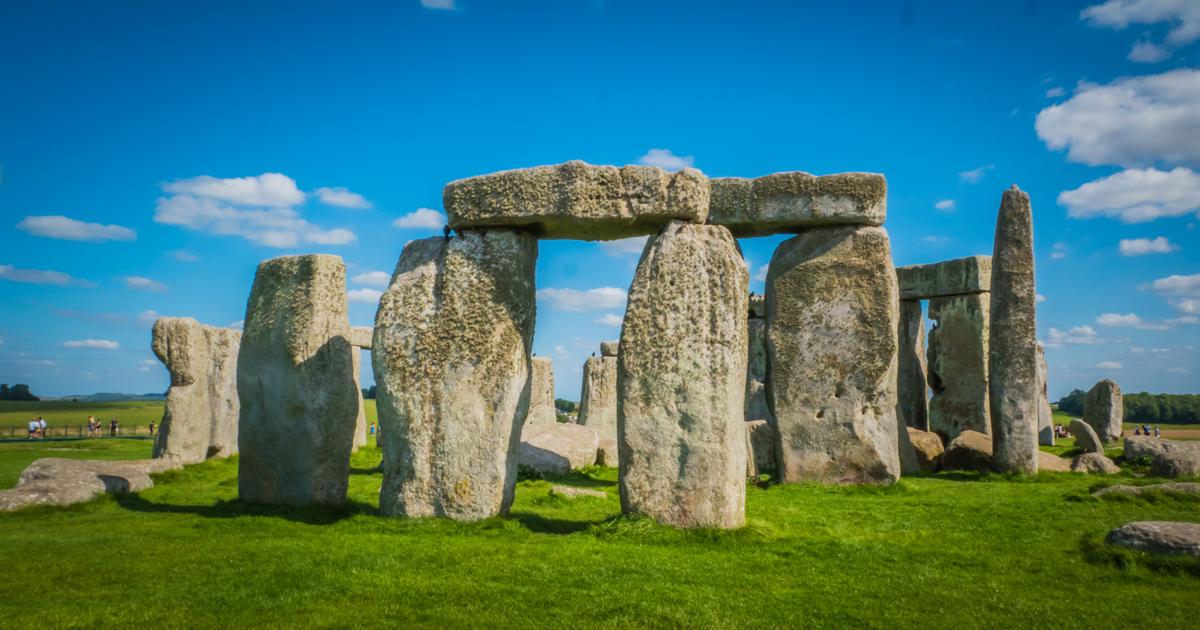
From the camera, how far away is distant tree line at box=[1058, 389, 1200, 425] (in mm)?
43031

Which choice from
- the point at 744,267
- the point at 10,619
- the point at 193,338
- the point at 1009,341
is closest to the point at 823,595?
the point at 744,267

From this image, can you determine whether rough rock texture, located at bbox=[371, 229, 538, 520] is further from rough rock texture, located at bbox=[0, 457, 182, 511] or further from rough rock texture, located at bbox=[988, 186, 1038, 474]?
rough rock texture, located at bbox=[988, 186, 1038, 474]

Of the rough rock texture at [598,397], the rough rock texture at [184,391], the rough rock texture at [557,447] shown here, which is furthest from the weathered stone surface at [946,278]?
the rough rock texture at [184,391]

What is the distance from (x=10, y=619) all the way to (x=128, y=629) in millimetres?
812

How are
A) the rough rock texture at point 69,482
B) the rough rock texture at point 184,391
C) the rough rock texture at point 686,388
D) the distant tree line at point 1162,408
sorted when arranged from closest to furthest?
the rough rock texture at point 686,388 → the rough rock texture at point 69,482 → the rough rock texture at point 184,391 → the distant tree line at point 1162,408

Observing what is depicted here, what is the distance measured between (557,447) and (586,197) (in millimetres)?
7064

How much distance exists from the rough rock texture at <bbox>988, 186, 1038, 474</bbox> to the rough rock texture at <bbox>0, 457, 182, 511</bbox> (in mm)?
12503

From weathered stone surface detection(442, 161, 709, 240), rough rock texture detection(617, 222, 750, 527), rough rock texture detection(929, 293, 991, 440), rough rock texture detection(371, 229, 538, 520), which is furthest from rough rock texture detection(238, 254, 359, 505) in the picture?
rough rock texture detection(929, 293, 991, 440)

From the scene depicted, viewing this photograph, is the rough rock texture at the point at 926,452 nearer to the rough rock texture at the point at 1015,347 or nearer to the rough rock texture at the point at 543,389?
the rough rock texture at the point at 1015,347

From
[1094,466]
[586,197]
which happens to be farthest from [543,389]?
[586,197]

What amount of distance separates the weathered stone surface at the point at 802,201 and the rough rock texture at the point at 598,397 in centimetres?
748

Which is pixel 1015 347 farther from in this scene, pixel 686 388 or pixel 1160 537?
pixel 686 388

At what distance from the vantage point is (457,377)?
8227mm

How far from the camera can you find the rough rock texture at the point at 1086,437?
16.6 m
